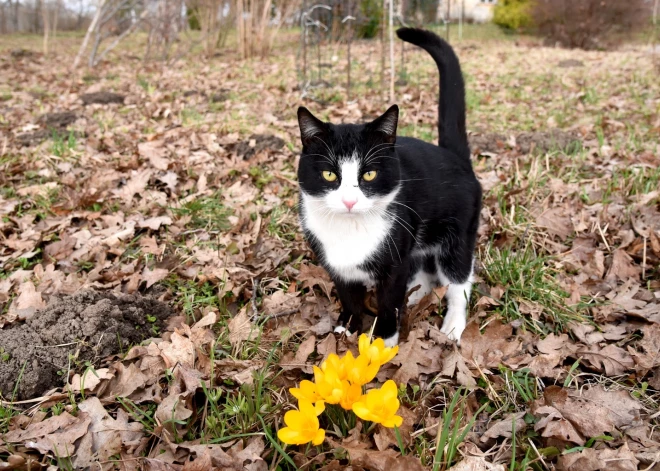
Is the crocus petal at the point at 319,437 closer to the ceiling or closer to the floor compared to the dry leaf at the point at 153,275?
closer to the floor

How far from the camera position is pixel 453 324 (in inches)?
98.8

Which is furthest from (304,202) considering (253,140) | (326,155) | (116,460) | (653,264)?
(253,140)

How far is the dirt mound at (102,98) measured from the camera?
720cm

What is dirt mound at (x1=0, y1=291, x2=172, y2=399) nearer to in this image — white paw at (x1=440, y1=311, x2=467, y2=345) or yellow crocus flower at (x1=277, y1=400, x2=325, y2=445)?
yellow crocus flower at (x1=277, y1=400, x2=325, y2=445)

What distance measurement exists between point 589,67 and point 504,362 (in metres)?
9.98

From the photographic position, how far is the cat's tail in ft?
8.95

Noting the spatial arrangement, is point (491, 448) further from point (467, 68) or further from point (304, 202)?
point (467, 68)

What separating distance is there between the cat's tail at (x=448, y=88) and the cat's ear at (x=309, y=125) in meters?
0.88

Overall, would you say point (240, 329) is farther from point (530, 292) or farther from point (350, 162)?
point (530, 292)

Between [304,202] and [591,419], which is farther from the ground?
[304,202]

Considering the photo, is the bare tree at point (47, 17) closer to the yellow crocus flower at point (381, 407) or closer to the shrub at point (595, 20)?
the yellow crocus flower at point (381, 407)

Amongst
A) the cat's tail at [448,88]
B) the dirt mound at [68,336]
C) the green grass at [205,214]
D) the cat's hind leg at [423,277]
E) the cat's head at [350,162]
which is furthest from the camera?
the green grass at [205,214]

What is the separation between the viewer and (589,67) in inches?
393

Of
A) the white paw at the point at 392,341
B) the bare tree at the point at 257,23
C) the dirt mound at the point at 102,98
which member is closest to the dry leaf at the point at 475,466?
the white paw at the point at 392,341
